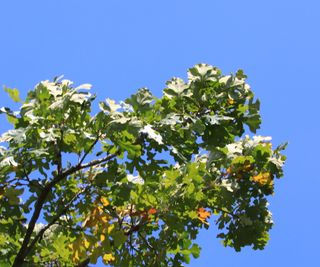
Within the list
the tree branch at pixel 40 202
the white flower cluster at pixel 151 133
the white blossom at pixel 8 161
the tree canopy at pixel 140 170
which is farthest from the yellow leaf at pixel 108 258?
the white flower cluster at pixel 151 133

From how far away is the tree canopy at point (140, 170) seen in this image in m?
6.19

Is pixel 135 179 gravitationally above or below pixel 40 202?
above

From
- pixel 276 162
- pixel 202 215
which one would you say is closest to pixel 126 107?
pixel 202 215

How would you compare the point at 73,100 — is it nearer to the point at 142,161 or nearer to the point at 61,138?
the point at 61,138

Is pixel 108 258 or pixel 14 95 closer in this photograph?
pixel 14 95

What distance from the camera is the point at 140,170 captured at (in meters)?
6.48

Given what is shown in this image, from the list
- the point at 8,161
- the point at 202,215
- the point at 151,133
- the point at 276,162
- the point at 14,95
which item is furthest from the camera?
the point at 276,162

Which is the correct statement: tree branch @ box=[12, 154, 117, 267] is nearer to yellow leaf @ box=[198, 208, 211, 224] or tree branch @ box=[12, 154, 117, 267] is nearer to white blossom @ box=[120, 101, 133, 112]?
white blossom @ box=[120, 101, 133, 112]

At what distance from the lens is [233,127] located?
6902 mm

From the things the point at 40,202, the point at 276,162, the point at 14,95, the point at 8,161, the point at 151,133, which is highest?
the point at 276,162

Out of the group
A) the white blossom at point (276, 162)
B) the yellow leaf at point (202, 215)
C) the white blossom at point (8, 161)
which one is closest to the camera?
the white blossom at point (8, 161)

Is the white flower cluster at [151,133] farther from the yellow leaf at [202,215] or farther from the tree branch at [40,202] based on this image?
the yellow leaf at [202,215]

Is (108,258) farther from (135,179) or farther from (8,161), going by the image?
(8,161)

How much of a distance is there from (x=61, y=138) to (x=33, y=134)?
12.2 inches
